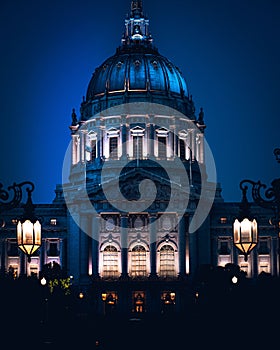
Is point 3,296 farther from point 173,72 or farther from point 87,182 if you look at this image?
point 173,72

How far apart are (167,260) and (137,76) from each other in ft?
113

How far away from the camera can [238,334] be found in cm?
4462

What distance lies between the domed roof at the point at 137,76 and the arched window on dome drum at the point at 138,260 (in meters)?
30.1

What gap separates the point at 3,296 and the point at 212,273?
45953mm

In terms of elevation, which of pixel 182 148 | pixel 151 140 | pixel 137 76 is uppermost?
pixel 137 76

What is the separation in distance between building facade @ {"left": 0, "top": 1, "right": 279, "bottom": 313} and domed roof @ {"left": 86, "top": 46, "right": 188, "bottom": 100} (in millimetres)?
3431

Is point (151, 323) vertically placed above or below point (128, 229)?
below

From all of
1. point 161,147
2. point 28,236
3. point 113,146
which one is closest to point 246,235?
point 28,236

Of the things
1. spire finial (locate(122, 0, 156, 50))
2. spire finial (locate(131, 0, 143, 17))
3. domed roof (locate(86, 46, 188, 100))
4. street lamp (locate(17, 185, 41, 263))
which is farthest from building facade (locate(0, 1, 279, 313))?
street lamp (locate(17, 185, 41, 263))

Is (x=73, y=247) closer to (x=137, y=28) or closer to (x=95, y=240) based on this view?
(x=95, y=240)

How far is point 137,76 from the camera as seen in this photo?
139875 mm

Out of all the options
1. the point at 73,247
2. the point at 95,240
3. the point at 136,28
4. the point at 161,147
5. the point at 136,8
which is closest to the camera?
the point at 95,240

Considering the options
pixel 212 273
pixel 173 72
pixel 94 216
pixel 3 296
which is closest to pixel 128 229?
pixel 94 216

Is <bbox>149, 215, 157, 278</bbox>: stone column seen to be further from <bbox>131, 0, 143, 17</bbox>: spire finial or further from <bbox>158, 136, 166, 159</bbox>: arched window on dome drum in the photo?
<bbox>131, 0, 143, 17</bbox>: spire finial
